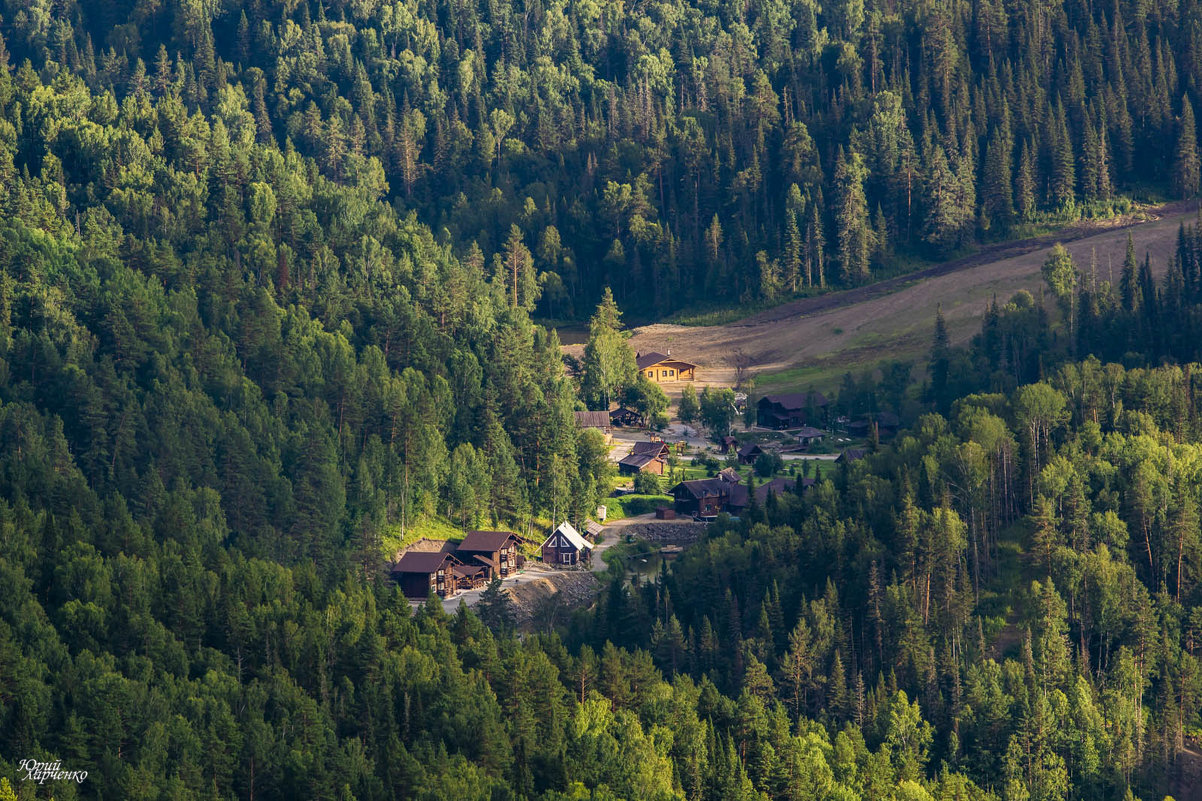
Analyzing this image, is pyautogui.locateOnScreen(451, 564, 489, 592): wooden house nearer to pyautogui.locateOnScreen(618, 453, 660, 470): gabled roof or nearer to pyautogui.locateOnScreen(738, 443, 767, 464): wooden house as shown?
pyautogui.locateOnScreen(618, 453, 660, 470): gabled roof

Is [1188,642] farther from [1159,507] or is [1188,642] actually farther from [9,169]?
[9,169]

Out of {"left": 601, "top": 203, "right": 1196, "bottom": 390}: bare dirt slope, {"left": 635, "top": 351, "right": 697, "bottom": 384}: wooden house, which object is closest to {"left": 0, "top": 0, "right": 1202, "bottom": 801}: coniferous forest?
{"left": 635, "top": 351, "right": 697, "bottom": 384}: wooden house

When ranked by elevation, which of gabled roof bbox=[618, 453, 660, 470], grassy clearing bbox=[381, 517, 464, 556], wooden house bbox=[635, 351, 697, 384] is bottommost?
grassy clearing bbox=[381, 517, 464, 556]

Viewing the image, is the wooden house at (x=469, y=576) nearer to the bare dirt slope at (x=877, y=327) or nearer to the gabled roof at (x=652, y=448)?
the gabled roof at (x=652, y=448)

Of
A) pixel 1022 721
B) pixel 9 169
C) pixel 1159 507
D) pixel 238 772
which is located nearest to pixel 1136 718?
pixel 1022 721

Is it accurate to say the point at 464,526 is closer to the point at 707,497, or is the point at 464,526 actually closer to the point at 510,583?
the point at 510,583

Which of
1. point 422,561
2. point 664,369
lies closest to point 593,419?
point 664,369
